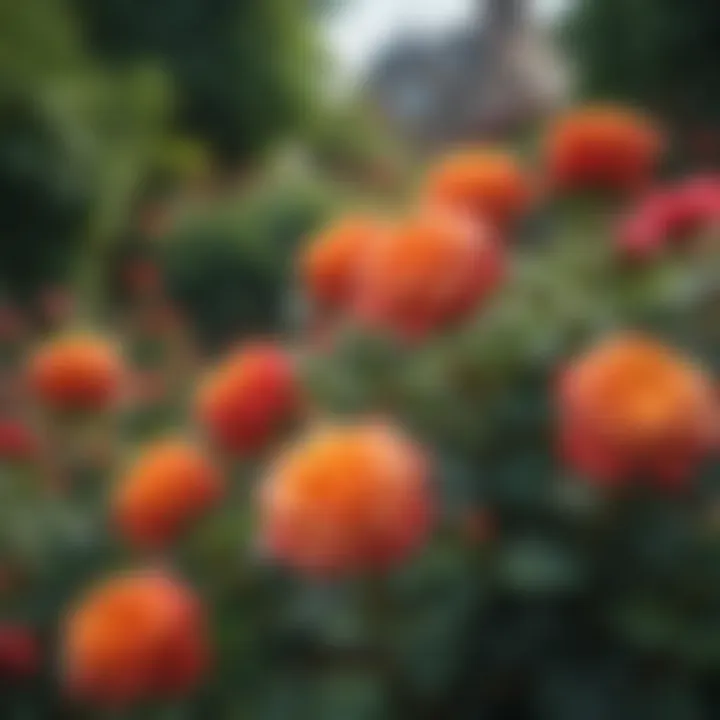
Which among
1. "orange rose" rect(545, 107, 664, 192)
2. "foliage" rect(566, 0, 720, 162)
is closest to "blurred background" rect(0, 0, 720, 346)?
"foliage" rect(566, 0, 720, 162)

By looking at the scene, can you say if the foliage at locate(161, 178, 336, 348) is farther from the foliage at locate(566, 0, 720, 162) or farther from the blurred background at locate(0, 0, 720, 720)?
the foliage at locate(566, 0, 720, 162)

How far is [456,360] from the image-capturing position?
0.87 meters

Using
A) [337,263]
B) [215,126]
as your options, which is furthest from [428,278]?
[215,126]

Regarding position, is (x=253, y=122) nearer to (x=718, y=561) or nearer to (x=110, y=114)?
(x=110, y=114)

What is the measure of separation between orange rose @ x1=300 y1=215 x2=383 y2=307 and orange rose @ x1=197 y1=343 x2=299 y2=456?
0.06m

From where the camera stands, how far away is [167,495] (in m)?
0.88

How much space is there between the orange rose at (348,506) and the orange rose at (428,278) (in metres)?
0.11

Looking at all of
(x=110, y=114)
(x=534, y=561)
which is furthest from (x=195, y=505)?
(x=110, y=114)

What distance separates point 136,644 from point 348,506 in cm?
13

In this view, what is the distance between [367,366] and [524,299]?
0.09 m

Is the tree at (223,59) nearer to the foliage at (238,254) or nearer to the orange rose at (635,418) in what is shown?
the foliage at (238,254)

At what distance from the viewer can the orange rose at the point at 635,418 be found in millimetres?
766

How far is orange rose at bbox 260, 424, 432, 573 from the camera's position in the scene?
2.47 ft

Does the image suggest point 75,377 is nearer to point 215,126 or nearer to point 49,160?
point 49,160
